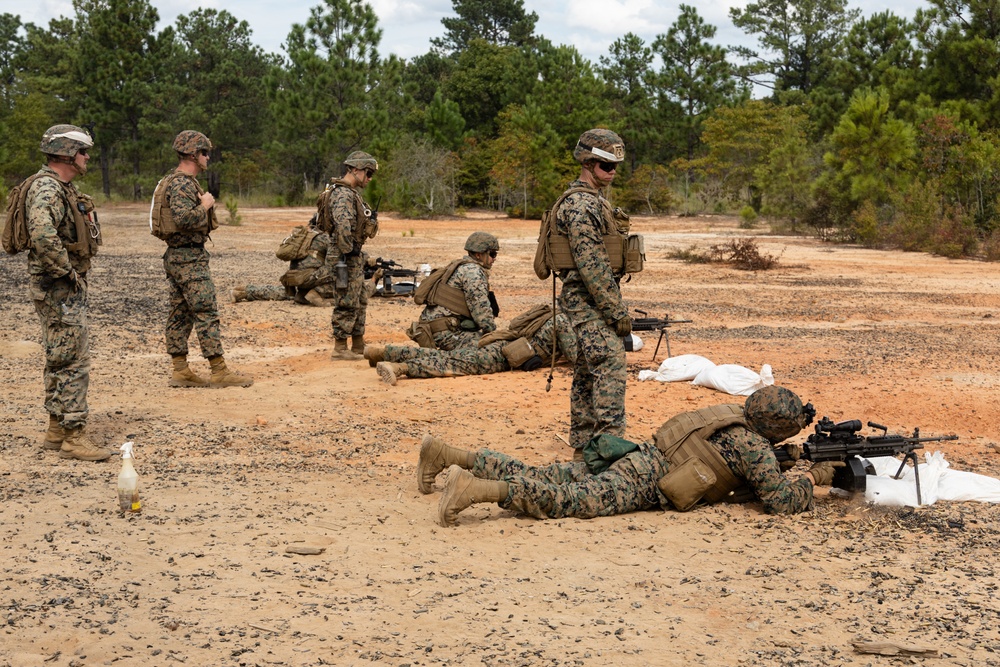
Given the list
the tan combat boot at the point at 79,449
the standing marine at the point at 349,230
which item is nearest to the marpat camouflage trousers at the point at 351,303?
the standing marine at the point at 349,230

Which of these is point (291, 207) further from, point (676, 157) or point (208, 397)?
point (208, 397)

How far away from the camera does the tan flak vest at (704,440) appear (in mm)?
5410

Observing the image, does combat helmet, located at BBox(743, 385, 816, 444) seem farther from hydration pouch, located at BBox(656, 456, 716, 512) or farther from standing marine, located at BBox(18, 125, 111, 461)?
standing marine, located at BBox(18, 125, 111, 461)

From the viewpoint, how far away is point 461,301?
31.8 ft

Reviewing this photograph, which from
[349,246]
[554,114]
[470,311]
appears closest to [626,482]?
[470,311]

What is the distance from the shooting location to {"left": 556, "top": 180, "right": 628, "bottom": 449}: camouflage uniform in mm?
6242

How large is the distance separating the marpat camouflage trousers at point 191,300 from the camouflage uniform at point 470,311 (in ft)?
6.66

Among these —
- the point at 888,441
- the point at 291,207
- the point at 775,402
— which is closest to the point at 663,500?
the point at 775,402

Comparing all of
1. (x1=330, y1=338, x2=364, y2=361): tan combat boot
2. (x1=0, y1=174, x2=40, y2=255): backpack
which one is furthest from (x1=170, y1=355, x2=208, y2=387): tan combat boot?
(x1=0, y1=174, x2=40, y2=255): backpack

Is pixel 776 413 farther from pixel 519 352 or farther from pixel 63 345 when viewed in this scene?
pixel 519 352

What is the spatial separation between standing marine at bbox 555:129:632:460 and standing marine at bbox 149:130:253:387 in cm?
330

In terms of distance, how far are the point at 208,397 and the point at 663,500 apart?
4.39 metres

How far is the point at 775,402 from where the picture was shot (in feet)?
17.3

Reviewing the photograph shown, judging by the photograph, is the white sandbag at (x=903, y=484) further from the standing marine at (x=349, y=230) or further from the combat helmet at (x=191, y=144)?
the combat helmet at (x=191, y=144)
